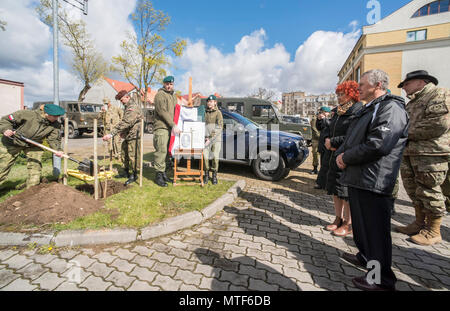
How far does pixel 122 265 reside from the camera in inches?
90.2

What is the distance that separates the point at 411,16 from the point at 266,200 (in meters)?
35.7

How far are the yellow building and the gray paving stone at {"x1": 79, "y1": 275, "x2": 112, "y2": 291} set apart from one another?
32.7 m

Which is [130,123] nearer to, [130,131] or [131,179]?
[130,131]

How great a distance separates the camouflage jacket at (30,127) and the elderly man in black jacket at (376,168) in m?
4.77

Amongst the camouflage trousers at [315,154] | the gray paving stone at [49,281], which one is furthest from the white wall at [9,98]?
the camouflage trousers at [315,154]

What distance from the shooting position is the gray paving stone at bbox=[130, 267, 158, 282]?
2.11m

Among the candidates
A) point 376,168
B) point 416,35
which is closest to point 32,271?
point 376,168

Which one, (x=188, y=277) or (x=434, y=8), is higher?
(x=434, y=8)

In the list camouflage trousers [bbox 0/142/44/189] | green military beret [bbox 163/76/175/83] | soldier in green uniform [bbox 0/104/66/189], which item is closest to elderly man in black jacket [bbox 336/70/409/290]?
green military beret [bbox 163/76/175/83]

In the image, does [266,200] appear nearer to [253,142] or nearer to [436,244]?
[253,142]

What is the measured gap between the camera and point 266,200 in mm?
4469

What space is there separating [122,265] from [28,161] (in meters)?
3.17

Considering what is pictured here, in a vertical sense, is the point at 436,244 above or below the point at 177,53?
below
